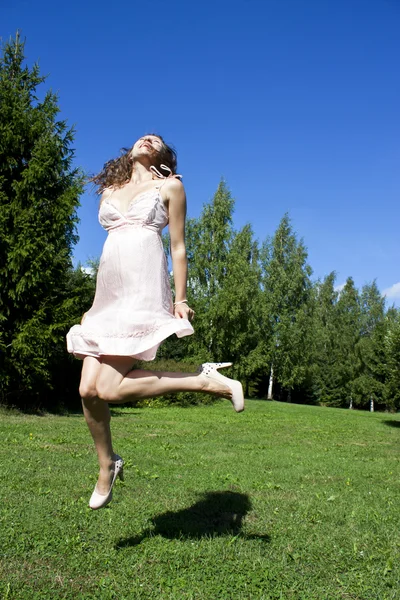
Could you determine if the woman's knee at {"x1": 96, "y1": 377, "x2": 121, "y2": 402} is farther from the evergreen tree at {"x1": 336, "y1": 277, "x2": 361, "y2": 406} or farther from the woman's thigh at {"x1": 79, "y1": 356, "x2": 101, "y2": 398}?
the evergreen tree at {"x1": 336, "y1": 277, "x2": 361, "y2": 406}

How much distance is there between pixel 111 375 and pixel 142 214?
1.12m

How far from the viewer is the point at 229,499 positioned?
531cm

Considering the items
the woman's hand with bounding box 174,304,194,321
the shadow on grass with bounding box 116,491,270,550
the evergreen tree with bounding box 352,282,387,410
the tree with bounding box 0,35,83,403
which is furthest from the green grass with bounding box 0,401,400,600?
the evergreen tree with bounding box 352,282,387,410

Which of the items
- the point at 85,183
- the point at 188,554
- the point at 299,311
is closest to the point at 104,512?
the point at 188,554

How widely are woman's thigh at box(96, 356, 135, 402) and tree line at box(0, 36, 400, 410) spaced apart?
11733mm

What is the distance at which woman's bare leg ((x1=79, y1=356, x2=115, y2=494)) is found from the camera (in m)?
3.33

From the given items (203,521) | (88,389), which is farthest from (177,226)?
(203,521)

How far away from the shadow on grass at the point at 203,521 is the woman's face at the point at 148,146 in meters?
2.83

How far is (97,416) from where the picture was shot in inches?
137

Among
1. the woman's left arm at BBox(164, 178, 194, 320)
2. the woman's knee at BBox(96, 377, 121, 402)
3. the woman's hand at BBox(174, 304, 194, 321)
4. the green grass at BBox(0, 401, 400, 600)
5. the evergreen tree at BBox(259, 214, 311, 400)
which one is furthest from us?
the evergreen tree at BBox(259, 214, 311, 400)

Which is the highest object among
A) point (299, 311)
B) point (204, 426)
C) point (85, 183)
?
point (299, 311)

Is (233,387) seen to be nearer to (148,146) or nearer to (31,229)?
(148,146)

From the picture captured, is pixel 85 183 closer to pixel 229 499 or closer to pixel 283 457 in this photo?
pixel 229 499

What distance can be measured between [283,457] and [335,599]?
6262mm
